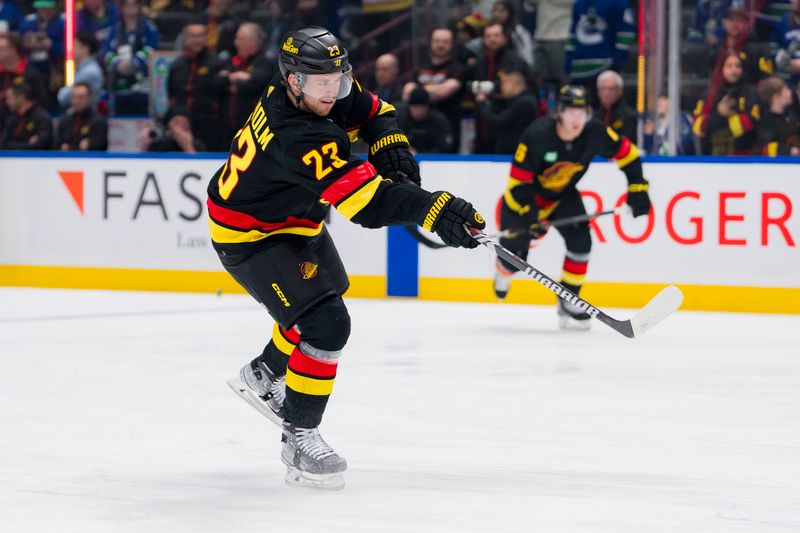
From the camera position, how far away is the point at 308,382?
3.81 metres

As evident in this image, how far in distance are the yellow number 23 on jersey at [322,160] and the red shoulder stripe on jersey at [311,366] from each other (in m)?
0.53

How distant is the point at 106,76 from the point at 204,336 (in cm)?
380

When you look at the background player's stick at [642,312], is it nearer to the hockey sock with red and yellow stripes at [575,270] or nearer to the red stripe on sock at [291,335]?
the red stripe on sock at [291,335]

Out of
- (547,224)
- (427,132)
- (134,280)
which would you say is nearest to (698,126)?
(547,224)

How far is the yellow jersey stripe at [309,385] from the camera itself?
12.5 feet

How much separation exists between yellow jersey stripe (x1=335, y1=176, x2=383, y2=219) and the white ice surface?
0.75 meters

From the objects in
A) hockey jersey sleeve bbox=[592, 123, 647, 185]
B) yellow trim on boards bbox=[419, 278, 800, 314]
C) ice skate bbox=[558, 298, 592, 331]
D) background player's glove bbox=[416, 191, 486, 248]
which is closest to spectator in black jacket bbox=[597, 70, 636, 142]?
yellow trim on boards bbox=[419, 278, 800, 314]

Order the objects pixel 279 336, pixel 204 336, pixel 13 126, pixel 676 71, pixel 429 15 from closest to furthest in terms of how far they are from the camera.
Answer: pixel 279 336 < pixel 204 336 < pixel 676 71 < pixel 429 15 < pixel 13 126

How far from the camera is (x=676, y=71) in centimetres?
820

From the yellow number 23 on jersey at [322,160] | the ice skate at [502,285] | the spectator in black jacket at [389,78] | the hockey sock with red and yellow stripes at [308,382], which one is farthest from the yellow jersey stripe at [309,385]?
the spectator in black jacket at [389,78]

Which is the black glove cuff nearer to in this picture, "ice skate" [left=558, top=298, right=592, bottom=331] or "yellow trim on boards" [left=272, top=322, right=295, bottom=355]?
"yellow trim on boards" [left=272, top=322, right=295, bottom=355]

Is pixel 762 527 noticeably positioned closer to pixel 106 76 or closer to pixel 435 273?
pixel 435 273

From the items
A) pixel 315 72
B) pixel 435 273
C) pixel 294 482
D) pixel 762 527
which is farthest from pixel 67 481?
pixel 435 273

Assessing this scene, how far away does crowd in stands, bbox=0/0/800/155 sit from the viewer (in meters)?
8.27
